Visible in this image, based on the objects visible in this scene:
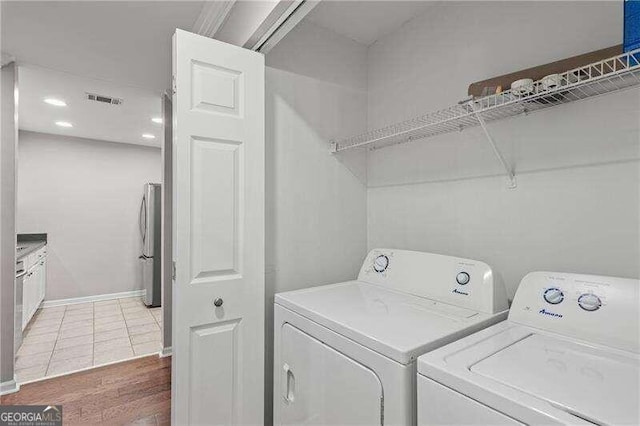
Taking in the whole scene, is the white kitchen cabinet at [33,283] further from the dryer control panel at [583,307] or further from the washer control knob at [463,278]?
the dryer control panel at [583,307]

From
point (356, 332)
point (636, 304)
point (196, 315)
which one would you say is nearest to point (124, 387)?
point (196, 315)

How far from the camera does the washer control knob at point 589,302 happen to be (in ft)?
3.37

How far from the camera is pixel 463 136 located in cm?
163

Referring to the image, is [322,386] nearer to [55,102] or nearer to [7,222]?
[7,222]

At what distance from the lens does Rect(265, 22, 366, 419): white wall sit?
1807mm

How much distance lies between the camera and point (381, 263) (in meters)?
1.79

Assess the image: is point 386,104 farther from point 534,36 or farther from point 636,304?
point 636,304

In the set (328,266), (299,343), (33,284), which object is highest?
(328,266)

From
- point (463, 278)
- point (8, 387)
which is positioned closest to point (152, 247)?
point (8, 387)

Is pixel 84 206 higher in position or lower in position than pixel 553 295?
higher

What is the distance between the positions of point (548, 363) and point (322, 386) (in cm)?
77

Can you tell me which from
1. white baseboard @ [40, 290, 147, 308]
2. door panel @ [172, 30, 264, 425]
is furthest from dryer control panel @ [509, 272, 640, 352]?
white baseboard @ [40, 290, 147, 308]

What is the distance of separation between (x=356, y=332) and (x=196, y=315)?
2.60 feet

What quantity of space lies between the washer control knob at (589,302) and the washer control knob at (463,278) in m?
0.38
